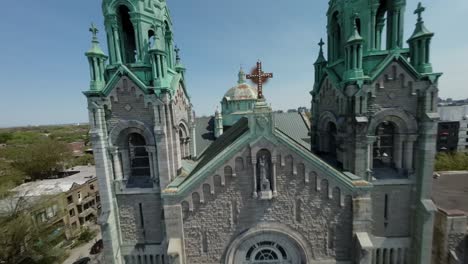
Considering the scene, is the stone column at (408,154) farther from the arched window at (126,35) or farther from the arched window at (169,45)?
the arched window at (126,35)

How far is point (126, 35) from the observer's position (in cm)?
1089

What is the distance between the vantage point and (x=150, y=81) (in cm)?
963

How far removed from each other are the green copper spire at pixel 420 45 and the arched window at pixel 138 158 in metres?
12.8

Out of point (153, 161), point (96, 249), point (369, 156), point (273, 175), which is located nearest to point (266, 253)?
point (273, 175)

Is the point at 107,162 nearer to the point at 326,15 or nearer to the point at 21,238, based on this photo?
the point at 326,15

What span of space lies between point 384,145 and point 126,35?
14.0 m

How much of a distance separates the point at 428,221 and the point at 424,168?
7.45 feet

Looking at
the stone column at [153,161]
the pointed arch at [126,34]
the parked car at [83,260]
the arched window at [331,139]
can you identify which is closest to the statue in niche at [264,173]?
the arched window at [331,139]

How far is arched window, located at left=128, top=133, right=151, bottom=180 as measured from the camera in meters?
10.4

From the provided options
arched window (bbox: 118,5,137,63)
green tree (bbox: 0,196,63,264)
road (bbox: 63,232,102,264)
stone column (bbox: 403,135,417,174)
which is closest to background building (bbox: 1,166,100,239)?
green tree (bbox: 0,196,63,264)

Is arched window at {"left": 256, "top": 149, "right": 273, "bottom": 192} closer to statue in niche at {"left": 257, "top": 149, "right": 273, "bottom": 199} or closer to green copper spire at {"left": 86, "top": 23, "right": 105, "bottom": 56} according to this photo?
statue in niche at {"left": 257, "top": 149, "right": 273, "bottom": 199}

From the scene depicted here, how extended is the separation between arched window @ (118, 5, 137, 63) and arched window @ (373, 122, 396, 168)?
1258cm

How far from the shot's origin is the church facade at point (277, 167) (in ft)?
28.3

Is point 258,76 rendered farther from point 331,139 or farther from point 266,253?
point 266,253
